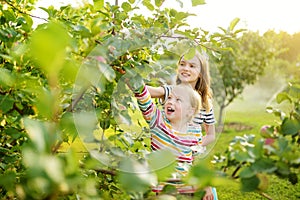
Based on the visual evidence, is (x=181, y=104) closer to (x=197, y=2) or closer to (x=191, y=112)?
(x=191, y=112)

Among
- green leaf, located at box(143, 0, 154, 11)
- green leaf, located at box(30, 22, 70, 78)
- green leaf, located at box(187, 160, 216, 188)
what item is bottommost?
green leaf, located at box(187, 160, 216, 188)

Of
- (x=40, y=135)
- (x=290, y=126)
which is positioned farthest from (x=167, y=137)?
(x=40, y=135)

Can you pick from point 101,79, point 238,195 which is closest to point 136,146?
point 101,79

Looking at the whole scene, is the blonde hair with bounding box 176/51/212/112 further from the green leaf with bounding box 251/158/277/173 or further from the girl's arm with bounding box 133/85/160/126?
the green leaf with bounding box 251/158/277/173

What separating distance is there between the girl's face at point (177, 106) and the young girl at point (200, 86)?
30 mm

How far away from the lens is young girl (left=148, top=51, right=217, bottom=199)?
7.34 ft

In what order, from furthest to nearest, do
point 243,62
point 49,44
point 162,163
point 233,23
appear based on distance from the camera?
point 243,62, point 233,23, point 162,163, point 49,44

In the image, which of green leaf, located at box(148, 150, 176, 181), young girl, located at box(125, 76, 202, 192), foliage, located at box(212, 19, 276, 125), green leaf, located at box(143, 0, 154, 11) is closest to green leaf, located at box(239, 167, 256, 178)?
green leaf, located at box(148, 150, 176, 181)

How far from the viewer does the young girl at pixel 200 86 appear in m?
2.24

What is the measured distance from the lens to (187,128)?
2268mm

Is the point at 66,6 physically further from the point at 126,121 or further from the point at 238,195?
the point at 238,195

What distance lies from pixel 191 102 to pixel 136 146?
588mm

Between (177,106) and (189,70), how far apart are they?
22 cm

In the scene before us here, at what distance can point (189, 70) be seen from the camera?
228 centimetres
